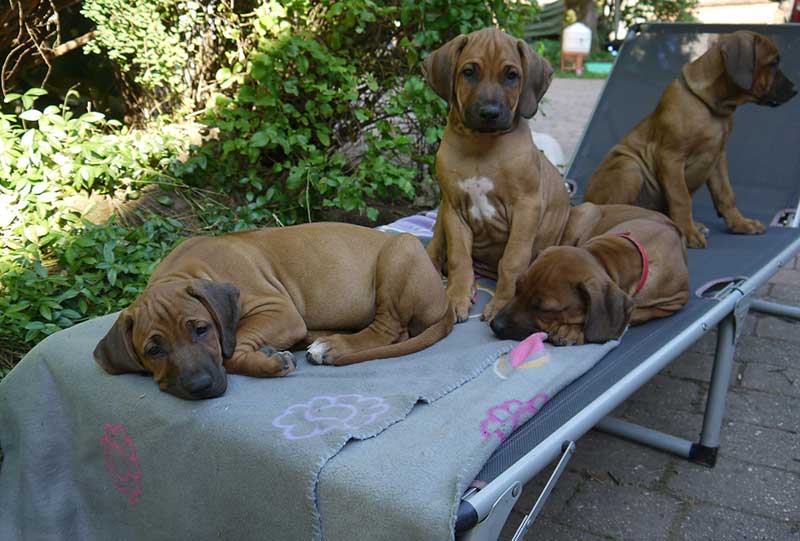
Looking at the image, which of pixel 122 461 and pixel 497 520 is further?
pixel 122 461

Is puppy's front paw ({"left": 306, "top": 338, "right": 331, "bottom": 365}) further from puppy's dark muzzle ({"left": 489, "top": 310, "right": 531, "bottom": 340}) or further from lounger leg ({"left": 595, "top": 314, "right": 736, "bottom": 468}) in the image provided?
lounger leg ({"left": 595, "top": 314, "right": 736, "bottom": 468})

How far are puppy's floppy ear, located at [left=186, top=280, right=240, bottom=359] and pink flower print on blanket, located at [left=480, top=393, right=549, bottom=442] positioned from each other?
2.94 ft

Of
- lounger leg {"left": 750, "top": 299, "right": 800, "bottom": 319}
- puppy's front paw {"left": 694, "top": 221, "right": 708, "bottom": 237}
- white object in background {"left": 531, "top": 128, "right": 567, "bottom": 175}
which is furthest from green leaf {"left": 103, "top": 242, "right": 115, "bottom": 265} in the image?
lounger leg {"left": 750, "top": 299, "right": 800, "bottom": 319}

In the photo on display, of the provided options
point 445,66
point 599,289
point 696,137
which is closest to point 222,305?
point 599,289

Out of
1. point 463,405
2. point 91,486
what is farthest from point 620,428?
point 91,486

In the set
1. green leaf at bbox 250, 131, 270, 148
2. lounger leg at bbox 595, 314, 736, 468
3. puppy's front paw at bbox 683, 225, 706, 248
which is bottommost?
lounger leg at bbox 595, 314, 736, 468

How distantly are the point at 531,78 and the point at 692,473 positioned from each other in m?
1.92

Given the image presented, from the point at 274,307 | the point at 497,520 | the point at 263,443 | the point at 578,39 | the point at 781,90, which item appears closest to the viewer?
the point at 497,520

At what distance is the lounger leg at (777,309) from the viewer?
4862 millimetres

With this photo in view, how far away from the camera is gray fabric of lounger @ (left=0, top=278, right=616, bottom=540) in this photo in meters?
1.99

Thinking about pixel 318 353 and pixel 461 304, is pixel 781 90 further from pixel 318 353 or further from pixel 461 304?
pixel 318 353

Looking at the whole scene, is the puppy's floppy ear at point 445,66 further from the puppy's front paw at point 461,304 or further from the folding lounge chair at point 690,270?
the folding lounge chair at point 690,270

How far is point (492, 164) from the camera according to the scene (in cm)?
363

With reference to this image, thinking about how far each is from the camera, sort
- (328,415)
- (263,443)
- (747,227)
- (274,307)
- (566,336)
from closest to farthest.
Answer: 1. (263,443)
2. (328,415)
3. (274,307)
4. (566,336)
5. (747,227)
